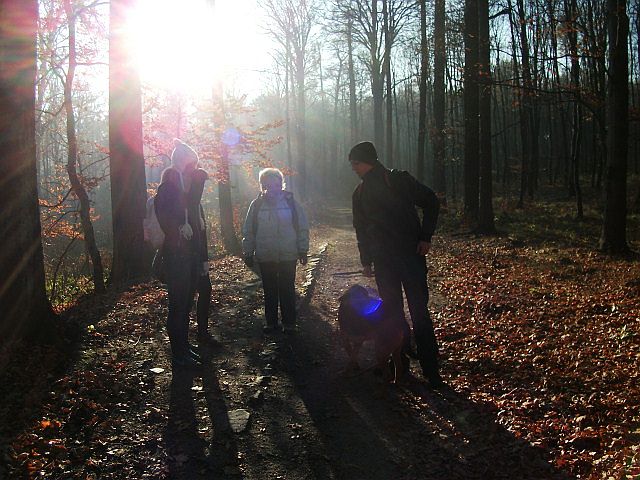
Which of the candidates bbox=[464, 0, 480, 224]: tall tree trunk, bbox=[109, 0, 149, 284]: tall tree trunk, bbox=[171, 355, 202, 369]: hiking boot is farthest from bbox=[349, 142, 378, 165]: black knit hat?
bbox=[464, 0, 480, 224]: tall tree trunk

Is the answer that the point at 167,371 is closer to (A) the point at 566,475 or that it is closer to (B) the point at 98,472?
(B) the point at 98,472

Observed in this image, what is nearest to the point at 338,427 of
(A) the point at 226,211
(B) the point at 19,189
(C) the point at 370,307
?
(C) the point at 370,307

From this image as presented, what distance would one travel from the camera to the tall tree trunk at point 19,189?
541cm

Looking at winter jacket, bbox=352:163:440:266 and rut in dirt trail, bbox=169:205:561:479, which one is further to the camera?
winter jacket, bbox=352:163:440:266

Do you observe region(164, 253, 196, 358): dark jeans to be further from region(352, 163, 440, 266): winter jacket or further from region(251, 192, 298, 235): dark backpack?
region(352, 163, 440, 266): winter jacket

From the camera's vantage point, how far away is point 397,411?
4602 millimetres

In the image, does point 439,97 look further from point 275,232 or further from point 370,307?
point 370,307

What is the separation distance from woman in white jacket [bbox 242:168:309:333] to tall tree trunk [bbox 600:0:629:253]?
25.6 ft

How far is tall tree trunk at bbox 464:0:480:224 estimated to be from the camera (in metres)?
16.5

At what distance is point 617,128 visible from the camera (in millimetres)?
11180

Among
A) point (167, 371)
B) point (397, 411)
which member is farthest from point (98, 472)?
point (397, 411)

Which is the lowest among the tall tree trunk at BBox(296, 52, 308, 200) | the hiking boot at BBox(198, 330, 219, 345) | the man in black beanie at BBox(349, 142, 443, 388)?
the hiking boot at BBox(198, 330, 219, 345)

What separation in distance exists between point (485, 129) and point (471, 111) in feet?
4.90

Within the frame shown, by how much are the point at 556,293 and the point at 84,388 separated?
704 centimetres
